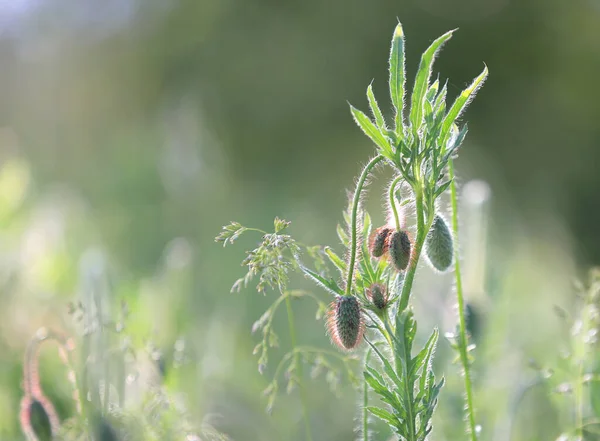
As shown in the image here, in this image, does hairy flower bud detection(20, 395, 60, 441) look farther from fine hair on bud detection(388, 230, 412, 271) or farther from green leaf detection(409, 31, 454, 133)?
green leaf detection(409, 31, 454, 133)

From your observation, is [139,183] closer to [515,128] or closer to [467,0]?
[515,128]

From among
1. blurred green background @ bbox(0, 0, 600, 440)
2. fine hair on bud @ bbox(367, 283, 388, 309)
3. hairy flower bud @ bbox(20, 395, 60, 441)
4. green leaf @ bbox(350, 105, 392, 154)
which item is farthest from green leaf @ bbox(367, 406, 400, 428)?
blurred green background @ bbox(0, 0, 600, 440)

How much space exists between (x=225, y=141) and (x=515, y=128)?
3.80 metres

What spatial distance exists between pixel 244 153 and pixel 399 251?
30.9 feet

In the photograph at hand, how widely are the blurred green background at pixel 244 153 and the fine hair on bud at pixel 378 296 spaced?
1.02 m

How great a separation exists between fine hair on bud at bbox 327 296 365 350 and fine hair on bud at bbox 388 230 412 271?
0.08 meters

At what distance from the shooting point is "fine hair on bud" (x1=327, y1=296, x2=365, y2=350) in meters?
1.15

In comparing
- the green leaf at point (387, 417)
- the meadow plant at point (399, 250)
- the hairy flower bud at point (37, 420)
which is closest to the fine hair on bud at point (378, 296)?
the meadow plant at point (399, 250)

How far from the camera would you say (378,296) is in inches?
45.7

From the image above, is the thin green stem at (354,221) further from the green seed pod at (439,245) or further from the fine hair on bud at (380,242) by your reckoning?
the green seed pod at (439,245)

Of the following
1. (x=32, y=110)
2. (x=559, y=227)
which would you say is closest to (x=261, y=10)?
(x=32, y=110)

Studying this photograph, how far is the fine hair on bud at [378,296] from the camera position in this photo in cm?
116

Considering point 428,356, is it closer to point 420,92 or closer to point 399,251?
point 399,251

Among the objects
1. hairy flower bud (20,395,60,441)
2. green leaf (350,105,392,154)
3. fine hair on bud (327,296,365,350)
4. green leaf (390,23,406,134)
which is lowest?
hairy flower bud (20,395,60,441)
